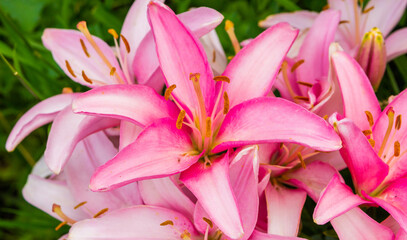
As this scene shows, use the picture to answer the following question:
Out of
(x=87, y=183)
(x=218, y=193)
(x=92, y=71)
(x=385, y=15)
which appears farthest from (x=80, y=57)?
(x=385, y=15)

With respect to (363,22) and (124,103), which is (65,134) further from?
(363,22)

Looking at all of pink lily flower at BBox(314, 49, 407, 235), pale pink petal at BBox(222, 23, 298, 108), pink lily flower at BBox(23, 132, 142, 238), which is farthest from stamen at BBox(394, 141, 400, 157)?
pink lily flower at BBox(23, 132, 142, 238)

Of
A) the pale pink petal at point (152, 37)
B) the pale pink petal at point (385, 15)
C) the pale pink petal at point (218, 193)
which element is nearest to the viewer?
the pale pink petal at point (218, 193)

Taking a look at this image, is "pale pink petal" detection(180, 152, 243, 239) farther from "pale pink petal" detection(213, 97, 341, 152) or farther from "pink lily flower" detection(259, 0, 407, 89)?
"pink lily flower" detection(259, 0, 407, 89)

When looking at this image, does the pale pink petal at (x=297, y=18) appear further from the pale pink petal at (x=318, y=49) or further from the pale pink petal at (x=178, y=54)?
the pale pink petal at (x=178, y=54)

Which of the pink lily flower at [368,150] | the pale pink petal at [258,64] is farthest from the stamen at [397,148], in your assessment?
the pale pink petal at [258,64]

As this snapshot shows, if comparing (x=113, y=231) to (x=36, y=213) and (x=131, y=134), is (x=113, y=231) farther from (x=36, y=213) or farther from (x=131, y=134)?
(x=36, y=213)

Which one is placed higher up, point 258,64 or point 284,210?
point 258,64
